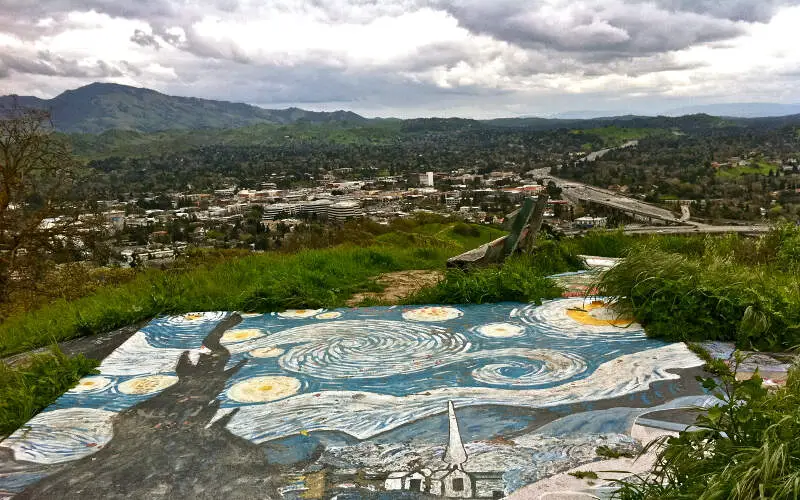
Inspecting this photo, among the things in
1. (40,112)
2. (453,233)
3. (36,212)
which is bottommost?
(453,233)

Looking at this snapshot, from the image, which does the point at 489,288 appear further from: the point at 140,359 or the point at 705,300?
the point at 140,359

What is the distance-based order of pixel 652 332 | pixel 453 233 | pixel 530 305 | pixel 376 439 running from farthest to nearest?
pixel 453 233 → pixel 530 305 → pixel 652 332 → pixel 376 439

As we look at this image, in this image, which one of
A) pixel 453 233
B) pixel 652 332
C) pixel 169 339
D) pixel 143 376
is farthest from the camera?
pixel 453 233

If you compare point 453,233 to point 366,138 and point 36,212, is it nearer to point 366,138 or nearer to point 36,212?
point 36,212

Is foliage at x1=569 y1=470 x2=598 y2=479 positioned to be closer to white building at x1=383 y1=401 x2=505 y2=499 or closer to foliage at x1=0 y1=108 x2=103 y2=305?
white building at x1=383 y1=401 x2=505 y2=499

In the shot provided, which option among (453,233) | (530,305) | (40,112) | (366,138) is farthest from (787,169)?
(366,138)

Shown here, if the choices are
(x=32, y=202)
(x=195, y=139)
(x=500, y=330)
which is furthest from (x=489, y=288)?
(x=195, y=139)

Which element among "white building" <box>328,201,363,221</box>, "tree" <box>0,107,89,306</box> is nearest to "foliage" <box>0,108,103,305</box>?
"tree" <box>0,107,89,306</box>

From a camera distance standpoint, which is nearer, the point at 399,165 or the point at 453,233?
the point at 453,233
